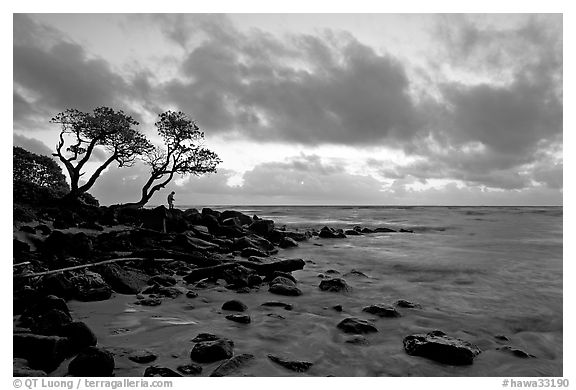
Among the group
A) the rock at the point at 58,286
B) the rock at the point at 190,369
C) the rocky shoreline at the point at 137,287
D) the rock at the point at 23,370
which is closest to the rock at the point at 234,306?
the rocky shoreline at the point at 137,287

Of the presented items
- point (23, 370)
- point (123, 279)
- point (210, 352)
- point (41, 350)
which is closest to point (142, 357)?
point (210, 352)

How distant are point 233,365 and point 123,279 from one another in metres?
4.72

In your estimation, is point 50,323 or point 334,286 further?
point 334,286

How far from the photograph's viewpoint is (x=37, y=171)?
21.0 meters

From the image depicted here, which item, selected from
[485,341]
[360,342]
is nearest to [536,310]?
[485,341]

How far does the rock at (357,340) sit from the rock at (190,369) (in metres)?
2.33

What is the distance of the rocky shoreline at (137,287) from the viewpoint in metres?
4.12

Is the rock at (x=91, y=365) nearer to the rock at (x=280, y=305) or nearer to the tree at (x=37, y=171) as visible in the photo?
the rock at (x=280, y=305)

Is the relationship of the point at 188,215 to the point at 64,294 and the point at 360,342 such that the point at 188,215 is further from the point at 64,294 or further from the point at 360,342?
the point at 360,342

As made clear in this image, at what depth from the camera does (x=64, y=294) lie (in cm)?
667

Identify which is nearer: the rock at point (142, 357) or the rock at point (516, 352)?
the rock at point (142, 357)

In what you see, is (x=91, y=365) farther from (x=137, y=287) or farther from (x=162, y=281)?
(x=162, y=281)

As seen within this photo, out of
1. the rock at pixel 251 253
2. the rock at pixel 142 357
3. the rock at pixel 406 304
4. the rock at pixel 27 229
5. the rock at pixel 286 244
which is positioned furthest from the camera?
the rock at pixel 286 244
